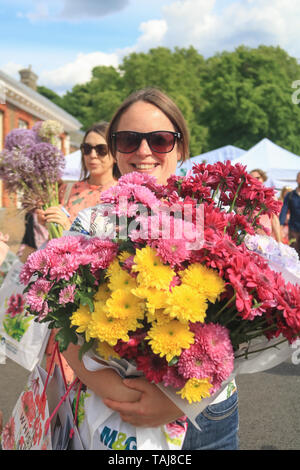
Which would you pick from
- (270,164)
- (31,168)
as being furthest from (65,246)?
(270,164)

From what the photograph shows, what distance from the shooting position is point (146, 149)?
5.80 ft

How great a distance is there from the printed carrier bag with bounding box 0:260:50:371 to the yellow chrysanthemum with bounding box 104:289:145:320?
0.93 meters

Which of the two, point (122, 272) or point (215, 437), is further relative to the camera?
point (215, 437)

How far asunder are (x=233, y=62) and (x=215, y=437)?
122 feet

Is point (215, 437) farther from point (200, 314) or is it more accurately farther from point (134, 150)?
point (134, 150)

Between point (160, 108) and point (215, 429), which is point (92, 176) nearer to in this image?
point (160, 108)

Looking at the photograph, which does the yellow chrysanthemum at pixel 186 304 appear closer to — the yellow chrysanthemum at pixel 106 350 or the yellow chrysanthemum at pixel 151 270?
the yellow chrysanthemum at pixel 151 270

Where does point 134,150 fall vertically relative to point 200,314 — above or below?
above

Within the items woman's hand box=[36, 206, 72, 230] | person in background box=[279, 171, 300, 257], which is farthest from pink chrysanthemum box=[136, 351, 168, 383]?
person in background box=[279, 171, 300, 257]

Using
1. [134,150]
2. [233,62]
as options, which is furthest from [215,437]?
[233,62]

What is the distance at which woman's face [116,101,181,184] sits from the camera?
1798mm

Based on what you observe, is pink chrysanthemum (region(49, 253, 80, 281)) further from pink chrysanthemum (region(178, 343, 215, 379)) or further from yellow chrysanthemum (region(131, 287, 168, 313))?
pink chrysanthemum (region(178, 343, 215, 379))

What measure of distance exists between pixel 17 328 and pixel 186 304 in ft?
4.58

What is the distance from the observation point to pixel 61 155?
2562 mm
